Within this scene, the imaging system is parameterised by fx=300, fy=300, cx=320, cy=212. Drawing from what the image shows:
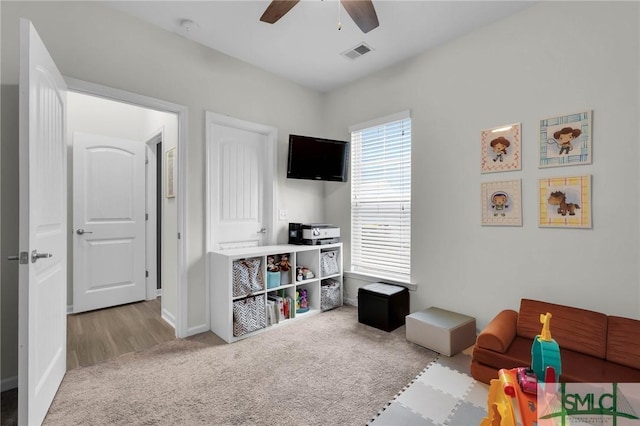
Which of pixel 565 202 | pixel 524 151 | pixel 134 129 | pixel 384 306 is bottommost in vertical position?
pixel 384 306

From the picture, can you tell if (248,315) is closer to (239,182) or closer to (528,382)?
(239,182)

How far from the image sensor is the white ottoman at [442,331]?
8.03 ft

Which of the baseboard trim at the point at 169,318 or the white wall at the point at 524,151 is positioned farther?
the baseboard trim at the point at 169,318

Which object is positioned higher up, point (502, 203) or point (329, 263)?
point (502, 203)

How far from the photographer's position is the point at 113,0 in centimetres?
233

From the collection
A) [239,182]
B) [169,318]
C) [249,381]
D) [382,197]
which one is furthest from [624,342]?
[169,318]

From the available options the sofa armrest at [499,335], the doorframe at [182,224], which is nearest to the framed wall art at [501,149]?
the sofa armrest at [499,335]

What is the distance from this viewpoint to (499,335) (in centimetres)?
203

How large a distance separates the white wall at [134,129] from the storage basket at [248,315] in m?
0.78

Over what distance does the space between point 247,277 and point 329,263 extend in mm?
1111

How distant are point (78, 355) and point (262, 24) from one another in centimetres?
319

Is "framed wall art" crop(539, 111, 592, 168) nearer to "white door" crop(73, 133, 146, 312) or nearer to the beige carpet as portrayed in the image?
the beige carpet

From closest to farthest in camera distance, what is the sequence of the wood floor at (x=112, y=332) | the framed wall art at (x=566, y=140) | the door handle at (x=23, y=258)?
the door handle at (x=23, y=258)
the framed wall art at (x=566, y=140)
the wood floor at (x=112, y=332)

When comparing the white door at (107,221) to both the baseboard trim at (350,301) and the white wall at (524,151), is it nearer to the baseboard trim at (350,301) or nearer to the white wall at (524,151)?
the baseboard trim at (350,301)
